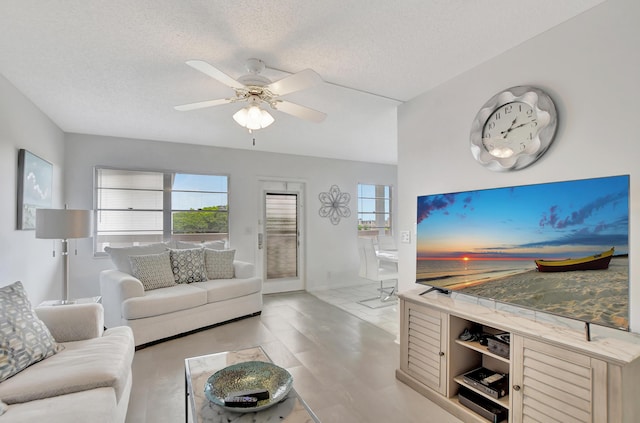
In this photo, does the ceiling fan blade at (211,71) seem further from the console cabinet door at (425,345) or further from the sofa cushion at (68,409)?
the console cabinet door at (425,345)

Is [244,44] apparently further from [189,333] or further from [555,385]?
[189,333]

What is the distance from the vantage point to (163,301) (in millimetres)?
3412

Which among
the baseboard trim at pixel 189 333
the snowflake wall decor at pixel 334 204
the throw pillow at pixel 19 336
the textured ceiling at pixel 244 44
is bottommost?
the baseboard trim at pixel 189 333

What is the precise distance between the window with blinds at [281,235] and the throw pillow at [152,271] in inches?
75.7

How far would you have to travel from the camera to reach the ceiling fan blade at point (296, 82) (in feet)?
6.15

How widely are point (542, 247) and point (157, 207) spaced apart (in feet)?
15.4

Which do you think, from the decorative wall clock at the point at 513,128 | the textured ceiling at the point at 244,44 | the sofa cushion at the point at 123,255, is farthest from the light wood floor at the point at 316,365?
the textured ceiling at the point at 244,44

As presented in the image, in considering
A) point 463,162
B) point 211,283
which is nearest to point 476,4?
point 463,162

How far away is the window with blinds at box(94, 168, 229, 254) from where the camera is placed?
14.9 ft

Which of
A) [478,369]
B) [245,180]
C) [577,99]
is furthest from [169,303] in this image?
[577,99]

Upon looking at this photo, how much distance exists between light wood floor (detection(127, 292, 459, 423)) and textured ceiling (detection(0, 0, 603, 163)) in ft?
7.91

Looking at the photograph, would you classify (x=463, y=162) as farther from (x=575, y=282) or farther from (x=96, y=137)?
(x=96, y=137)

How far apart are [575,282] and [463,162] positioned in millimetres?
1154

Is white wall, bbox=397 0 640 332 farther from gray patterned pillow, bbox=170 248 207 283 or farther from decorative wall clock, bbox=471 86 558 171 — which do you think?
gray patterned pillow, bbox=170 248 207 283
